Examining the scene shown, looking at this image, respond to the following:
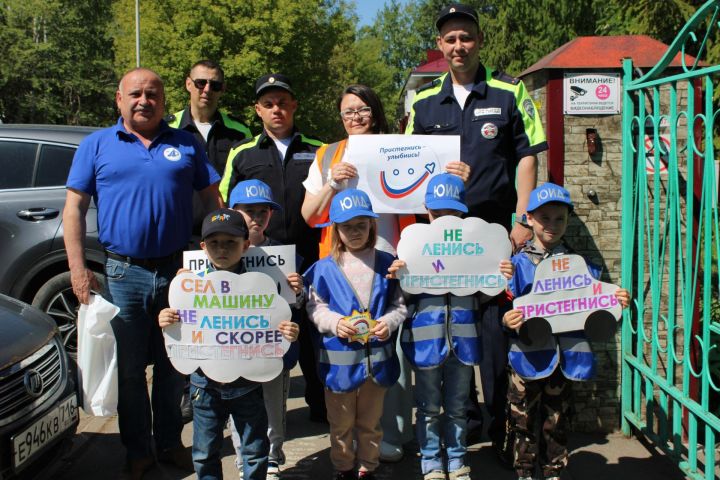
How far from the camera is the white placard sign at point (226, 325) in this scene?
3.23m

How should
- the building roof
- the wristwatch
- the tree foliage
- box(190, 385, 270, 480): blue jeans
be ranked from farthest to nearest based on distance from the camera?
the tree foliage, the building roof, the wristwatch, box(190, 385, 270, 480): blue jeans

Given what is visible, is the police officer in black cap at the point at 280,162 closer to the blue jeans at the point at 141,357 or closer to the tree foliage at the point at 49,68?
the blue jeans at the point at 141,357

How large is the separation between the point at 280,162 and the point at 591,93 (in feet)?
6.09

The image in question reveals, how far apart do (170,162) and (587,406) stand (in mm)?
2788

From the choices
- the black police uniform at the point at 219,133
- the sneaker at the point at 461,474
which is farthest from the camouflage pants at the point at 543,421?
the black police uniform at the point at 219,133

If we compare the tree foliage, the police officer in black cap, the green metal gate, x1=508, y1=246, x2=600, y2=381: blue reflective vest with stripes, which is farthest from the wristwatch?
the tree foliage

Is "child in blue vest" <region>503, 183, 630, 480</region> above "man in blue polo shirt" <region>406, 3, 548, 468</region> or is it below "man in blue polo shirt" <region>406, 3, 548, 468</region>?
below

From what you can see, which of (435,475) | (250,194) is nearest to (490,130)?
(250,194)

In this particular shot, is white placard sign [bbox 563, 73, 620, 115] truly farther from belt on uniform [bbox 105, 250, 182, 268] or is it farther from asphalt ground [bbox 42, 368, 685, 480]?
belt on uniform [bbox 105, 250, 182, 268]

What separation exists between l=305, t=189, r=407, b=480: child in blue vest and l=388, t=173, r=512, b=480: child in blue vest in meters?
0.12

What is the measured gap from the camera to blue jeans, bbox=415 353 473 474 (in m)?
3.53

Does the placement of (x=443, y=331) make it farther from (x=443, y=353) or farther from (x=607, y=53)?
(x=607, y=53)

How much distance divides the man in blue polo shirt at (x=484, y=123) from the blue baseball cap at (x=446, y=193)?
0.29 m

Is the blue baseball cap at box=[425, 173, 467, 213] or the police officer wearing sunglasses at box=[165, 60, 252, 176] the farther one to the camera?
the police officer wearing sunglasses at box=[165, 60, 252, 176]
